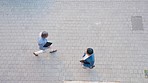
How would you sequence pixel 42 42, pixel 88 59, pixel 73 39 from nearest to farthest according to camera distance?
1. pixel 88 59
2. pixel 42 42
3. pixel 73 39

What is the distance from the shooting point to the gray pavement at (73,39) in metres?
8.11

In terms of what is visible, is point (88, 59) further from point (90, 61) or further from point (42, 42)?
point (42, 42)

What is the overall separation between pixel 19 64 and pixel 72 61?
178 cm

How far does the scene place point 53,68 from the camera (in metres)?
8.23

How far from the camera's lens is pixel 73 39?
28.9 feet

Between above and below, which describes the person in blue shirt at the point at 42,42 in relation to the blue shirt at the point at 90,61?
above

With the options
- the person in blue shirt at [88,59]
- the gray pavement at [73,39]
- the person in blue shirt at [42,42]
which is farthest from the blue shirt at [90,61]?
the person in blue shirt at [42,42]

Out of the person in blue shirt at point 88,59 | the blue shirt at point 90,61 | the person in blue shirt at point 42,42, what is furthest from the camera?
the person in blue shirt at point 42,42

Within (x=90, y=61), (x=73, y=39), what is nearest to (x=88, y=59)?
(x=90, y=61)

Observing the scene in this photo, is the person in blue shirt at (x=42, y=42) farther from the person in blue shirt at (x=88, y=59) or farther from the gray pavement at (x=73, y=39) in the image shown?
the person in blue shirt at (x=88, y=59)

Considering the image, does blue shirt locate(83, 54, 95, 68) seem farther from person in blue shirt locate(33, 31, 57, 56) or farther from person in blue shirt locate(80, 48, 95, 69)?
person in blue shirt locate(33, 31, 57, 56)

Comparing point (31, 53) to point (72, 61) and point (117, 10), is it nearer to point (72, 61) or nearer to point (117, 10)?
point (72, 61)

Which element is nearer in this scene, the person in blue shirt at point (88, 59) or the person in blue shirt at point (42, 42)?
the person in blue shirt at point (88, 59)

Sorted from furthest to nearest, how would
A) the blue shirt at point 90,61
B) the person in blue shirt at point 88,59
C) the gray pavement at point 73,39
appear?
1. the gray pavement at point 73,39
2. the blue shirt at point 90,61
3. the person in blue shirt at point 88,59
